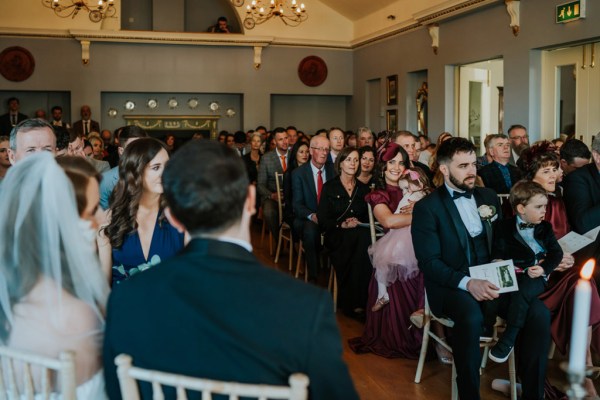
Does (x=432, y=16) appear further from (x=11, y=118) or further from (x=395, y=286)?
(x=11, y=118)

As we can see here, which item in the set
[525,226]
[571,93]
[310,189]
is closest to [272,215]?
[310,189]

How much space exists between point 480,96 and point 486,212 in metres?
7.17

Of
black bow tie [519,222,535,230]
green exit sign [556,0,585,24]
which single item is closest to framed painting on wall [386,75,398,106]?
green exit sign [556,0,585,24]

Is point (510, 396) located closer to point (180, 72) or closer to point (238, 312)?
point (238, 312)

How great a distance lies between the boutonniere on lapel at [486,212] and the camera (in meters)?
3.53

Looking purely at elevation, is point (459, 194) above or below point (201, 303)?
above

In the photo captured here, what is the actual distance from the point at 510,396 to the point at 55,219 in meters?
2.75

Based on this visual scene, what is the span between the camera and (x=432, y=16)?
395 inches

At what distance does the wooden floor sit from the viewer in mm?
3674

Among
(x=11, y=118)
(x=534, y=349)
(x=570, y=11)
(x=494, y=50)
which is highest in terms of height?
(x=570, y=11)

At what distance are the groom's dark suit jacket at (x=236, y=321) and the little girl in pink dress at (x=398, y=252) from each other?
2.96 m

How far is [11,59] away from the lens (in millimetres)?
12289

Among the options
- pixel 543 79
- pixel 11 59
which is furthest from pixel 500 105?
pixel 11 59

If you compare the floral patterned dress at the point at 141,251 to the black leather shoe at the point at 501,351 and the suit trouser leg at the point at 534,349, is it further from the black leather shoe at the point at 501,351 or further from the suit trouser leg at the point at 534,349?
the suit trouser leg at the point at 534,349
